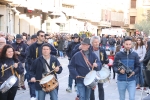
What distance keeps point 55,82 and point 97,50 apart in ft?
7.45

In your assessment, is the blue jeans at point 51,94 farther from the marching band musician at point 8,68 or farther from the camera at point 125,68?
the camera at point 125,68

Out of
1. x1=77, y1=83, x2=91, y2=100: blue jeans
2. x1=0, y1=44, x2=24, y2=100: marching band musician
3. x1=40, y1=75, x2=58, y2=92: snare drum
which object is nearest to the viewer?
x1=40, y1=75, x2=58, y2=92: snare drum

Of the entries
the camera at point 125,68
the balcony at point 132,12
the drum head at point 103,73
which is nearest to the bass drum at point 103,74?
the drum head at point 103,73

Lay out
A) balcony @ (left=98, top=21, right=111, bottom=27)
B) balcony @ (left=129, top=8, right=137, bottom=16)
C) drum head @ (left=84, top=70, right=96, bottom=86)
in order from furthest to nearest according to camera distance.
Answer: balcony @ (left=129, top=8, right=137, bottom=16), balcony @ (left=98, top=21, right=111, bottom=27), drum head @ (left=84, top=70, right=96, bottom=86)

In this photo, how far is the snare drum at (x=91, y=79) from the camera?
322 inches

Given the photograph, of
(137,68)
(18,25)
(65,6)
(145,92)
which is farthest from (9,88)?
(65,6)

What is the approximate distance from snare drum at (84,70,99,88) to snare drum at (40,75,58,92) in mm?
702

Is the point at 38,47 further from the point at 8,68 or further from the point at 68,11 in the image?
the point at 68,11

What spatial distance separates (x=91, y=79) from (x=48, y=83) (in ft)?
3.06

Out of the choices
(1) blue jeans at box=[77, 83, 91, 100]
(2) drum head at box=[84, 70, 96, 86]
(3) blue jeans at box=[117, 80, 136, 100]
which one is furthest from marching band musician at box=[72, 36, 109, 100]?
(2) drum head at box=[84, 70, 96, 86]

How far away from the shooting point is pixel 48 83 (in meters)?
7.82

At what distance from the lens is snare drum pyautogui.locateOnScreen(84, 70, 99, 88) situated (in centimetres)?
819

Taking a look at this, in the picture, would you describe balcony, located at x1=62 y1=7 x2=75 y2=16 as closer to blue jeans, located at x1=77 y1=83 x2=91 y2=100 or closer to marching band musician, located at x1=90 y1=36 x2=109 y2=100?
marching band musician, located at x1=90 y1=36 x2=109 y2=100

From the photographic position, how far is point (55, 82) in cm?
795
